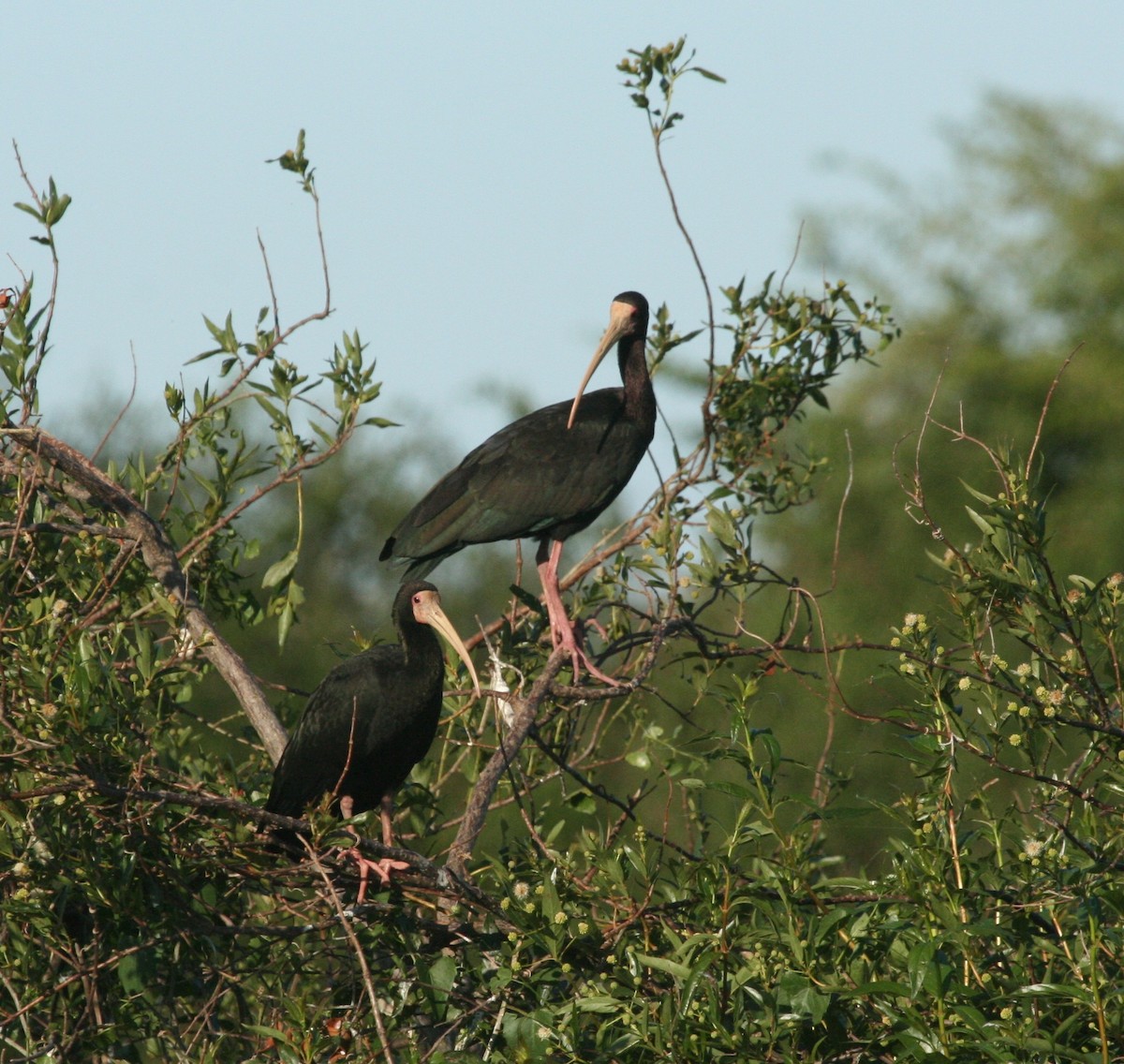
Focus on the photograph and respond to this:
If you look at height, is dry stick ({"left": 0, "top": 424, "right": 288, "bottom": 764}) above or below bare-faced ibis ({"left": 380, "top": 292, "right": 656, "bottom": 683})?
below

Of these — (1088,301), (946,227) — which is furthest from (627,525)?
(946,227)

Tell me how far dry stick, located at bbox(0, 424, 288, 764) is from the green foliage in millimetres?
12

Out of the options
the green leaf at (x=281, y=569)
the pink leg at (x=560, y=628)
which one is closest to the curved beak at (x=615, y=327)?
the pink leg at (x=560, y=628)

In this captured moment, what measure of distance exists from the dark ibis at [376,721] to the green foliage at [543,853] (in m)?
0.19

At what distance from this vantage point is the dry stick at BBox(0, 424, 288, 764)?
15.6ft

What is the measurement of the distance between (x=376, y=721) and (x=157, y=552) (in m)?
0.93

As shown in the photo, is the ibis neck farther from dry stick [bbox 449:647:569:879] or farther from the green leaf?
dry stick [bbox 449:647:569:879]

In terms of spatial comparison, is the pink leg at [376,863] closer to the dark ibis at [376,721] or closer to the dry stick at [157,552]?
the dark ibis at [376,721]

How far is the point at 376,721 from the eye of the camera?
17.5ft

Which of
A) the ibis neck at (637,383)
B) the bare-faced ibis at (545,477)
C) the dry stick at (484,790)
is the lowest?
the dry stick at (484,790)

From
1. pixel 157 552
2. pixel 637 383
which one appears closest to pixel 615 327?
pixel 637 383

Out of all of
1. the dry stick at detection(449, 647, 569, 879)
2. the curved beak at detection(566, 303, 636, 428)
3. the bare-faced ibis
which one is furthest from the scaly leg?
the curved beak at detection(566, 303, 636, 428)

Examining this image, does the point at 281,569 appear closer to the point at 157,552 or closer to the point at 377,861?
the point at 157,552

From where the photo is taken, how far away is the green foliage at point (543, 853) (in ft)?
11.3
